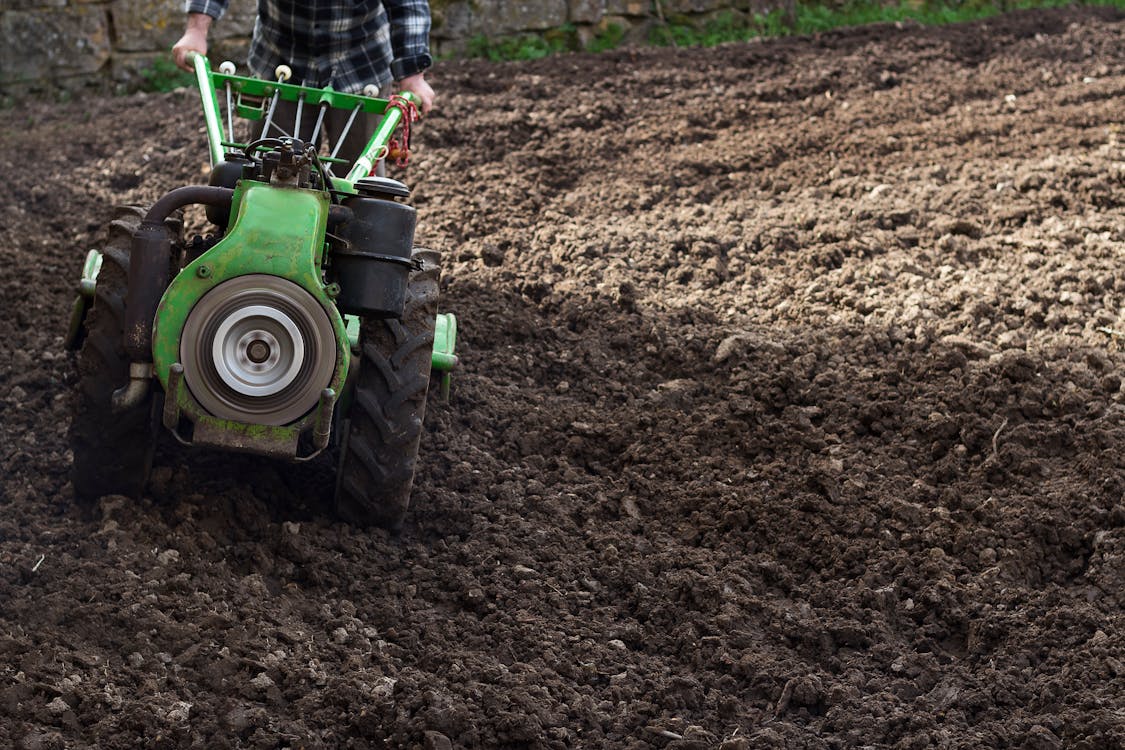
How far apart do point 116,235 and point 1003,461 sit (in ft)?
9.20

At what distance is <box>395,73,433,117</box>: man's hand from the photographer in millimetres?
4582

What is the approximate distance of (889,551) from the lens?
3.89 m

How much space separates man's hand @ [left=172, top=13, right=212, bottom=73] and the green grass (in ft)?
14.8

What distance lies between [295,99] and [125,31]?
15.2ft

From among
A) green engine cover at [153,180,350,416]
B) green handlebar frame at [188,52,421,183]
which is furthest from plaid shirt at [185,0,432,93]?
green engine cover at [153,180,350,416]

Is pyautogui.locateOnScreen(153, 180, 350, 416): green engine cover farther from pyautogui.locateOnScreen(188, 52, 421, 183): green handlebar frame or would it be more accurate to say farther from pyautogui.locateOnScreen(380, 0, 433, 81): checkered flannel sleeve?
pyautogui.locateOnScreen(380, 0, 433, 81): checkered flannel sleeve

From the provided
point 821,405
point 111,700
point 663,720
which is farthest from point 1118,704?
point 111,700

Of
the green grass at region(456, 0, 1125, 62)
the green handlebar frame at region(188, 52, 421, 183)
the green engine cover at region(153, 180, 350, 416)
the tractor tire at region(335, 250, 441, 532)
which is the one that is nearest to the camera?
the green engine cover at region(153, 180, 350, 416)

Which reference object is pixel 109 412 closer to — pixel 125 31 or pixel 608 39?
pixel 125 31

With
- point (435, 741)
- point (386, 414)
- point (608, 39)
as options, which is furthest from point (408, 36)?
point (608, 39)

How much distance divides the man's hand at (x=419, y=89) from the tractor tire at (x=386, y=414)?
3.36ft

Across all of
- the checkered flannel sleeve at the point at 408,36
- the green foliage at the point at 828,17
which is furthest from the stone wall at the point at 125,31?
the checkered flannel sleeve at the point at 408,36

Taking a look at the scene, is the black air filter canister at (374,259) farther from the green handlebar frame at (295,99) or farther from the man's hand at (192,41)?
the man's hand at (192,41)

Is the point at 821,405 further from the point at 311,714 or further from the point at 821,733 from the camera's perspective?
the point at 311,714
